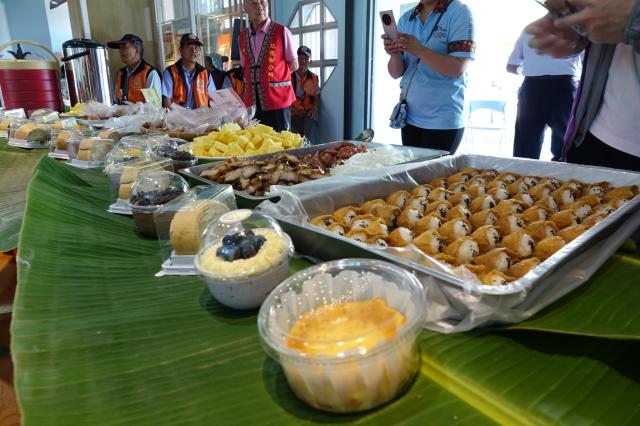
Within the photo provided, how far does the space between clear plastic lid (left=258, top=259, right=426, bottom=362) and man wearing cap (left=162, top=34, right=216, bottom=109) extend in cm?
602

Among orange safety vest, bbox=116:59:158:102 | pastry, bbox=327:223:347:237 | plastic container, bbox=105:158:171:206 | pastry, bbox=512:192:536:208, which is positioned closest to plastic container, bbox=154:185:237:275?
pastry, bbox=327:223:347:237

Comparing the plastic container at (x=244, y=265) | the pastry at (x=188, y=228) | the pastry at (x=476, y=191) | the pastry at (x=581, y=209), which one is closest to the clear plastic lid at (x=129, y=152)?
the pastry at (x=188, y=228)

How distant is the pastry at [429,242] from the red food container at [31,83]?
486 cm

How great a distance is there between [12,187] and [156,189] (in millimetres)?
1279

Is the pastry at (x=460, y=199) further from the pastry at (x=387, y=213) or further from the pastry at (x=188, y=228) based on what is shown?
the pastry at (x=188, y=228)

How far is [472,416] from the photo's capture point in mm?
658

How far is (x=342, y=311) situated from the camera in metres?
0.78

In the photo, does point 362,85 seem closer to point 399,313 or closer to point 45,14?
point 399,313

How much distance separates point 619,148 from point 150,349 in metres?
2.05

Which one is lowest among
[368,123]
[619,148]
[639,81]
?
[368,123]

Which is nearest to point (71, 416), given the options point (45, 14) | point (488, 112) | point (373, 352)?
point (373, 352)

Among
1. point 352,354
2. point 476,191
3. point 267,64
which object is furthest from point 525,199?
point 267,64

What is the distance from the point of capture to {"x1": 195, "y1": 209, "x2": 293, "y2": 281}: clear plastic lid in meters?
0.96

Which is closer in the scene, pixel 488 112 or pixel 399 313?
pixel 399 313
